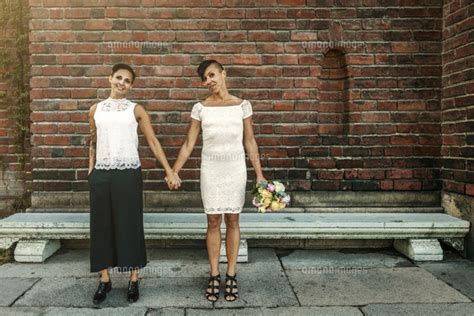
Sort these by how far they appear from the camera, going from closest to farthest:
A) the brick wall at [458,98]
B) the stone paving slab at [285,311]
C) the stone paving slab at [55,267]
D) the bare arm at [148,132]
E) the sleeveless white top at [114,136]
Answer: the stone paving slab at [285,311] → the sleeveless white top at [114,136] → the bare arm at [148,132] → the stone paving slab at [55,267] → the brick wall at [458,98]

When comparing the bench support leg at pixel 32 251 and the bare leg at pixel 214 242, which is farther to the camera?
the bench support leg at pixel 32 251

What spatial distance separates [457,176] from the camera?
4.25 m

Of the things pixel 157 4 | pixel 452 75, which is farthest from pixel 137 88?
pixel 452 75

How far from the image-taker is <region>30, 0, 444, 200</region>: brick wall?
173 inches

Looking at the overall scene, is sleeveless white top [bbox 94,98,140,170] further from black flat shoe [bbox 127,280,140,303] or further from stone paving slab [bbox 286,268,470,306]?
stone paving slab [bbox 286,268,470,306]

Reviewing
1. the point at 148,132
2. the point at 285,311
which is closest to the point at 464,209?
the point at 285,311

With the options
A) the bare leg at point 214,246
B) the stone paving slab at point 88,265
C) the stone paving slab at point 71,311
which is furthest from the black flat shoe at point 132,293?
the bare leg at point 214,246

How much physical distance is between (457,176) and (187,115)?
2.96 metres

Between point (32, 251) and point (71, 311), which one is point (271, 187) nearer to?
point (71, 311)

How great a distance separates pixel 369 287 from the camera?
11.2 ft

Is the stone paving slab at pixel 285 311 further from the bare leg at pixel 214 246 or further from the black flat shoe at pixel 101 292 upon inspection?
the black flat shoe at pixel 101 292

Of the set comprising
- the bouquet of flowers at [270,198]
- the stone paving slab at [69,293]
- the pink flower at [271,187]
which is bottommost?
the stone paving slab at [69,293]

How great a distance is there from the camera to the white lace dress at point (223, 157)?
3.16 m

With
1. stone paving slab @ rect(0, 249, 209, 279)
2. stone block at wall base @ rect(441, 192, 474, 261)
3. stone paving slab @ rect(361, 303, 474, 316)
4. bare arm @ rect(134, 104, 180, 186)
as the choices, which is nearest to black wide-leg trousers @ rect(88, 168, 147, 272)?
bare arm @ rect(134, 104, 180, 186)
